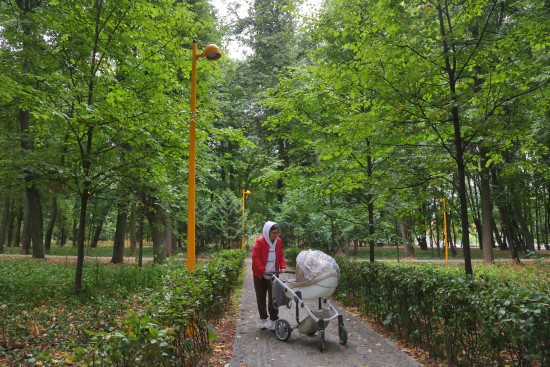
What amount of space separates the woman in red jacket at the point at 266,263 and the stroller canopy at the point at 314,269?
28.3 inches

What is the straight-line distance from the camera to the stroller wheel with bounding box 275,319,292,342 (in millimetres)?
5930

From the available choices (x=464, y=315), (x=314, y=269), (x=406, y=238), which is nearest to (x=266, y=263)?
(x=314, y=269)

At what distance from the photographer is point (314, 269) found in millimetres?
5754

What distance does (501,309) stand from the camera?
3.37 m

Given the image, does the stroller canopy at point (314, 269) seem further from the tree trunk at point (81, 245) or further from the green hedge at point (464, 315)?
the tree trunk at point (81, 245)

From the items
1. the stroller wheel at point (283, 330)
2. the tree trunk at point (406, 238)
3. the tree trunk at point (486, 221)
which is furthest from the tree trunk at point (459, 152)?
the tree trunk at point (406, 238)

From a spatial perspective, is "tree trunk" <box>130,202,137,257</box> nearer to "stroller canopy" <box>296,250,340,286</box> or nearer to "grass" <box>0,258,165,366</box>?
"grass" <box>0,258,165,366</box>

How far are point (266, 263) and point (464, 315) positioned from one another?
11.1ft

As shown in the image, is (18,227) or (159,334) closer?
(159,334)

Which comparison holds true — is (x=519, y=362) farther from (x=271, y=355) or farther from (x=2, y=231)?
(x=2, y=231)

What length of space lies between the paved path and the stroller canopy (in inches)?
39.4

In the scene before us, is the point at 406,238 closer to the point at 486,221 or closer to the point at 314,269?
the point at 486,221

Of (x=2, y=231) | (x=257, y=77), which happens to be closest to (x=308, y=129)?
(x=257, y=77)

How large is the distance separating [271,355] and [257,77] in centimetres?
2234
